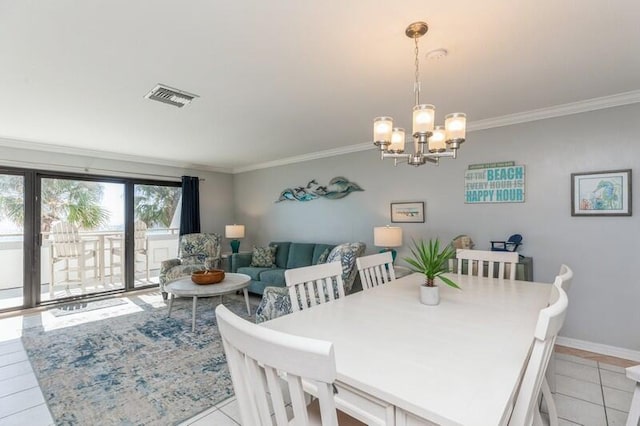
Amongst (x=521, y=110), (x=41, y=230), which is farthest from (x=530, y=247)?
(x=41, y=230)

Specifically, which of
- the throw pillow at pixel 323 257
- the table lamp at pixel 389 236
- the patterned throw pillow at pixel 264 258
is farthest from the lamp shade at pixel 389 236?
the patterned throw pillow at pixel 264 258

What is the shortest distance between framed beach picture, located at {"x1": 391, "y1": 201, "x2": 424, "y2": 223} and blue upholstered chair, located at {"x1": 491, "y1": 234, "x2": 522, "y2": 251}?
2.95 feet

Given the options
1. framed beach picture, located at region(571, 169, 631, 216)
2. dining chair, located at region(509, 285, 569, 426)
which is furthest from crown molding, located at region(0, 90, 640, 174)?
dining chair, located at region(509, 285, 569, 426)

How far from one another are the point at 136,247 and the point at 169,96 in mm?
3623

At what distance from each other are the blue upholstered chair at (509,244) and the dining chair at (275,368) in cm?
308

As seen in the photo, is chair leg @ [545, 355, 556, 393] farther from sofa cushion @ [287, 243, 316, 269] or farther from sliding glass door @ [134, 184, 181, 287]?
sliding glass door @ [134, 184, 181, 287]

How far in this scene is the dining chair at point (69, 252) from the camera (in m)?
4.54

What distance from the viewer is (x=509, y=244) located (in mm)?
3145

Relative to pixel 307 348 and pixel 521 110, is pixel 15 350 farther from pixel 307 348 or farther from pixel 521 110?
pixel 521 110

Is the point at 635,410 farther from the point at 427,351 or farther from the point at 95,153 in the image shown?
the point at 95,153

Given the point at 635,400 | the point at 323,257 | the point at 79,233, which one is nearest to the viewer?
the point at 635,400

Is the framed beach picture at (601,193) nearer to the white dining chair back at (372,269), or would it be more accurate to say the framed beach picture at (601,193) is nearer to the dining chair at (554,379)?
the dining chair at (554,379)

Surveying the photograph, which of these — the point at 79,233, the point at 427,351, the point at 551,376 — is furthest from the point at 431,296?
the point at 79,233

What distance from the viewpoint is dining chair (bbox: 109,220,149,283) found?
16.8ft
